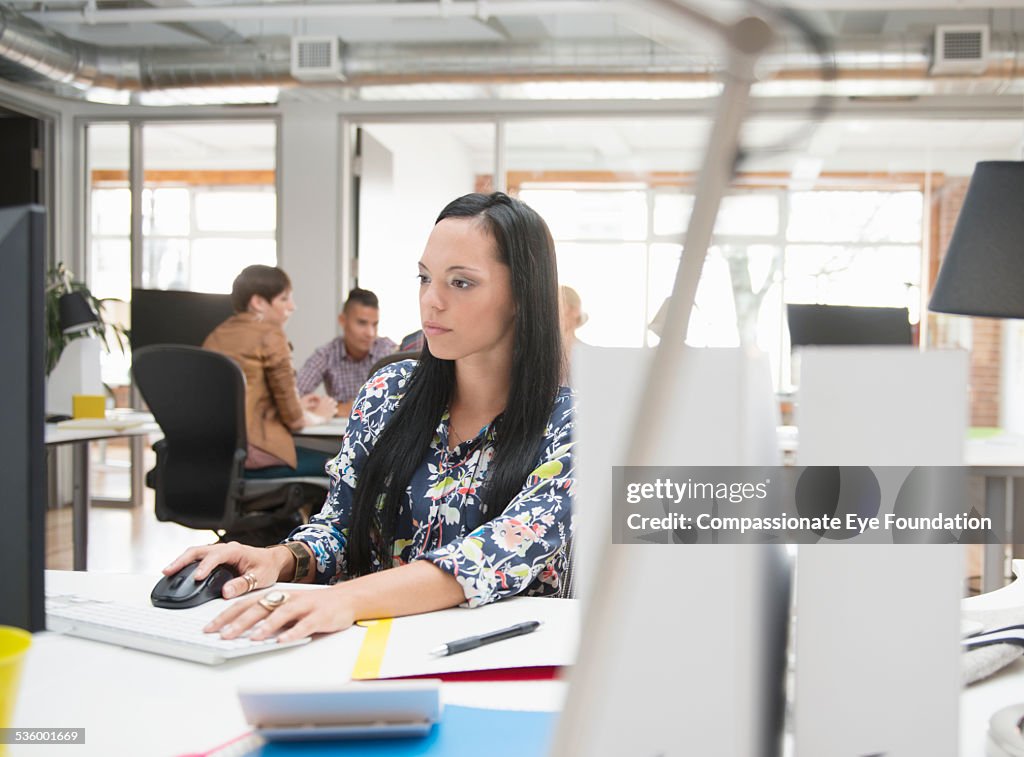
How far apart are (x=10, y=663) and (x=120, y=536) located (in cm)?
539

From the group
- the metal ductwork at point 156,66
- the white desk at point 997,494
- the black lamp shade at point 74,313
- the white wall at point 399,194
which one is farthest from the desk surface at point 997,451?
the metal ductwork at point 156,66

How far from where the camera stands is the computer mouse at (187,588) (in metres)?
1.24

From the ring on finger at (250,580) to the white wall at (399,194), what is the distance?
517cm

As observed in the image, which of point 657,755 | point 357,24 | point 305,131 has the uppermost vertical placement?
point 357,24

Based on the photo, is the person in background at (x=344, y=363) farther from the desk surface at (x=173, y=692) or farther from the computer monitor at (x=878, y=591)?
the computer monitor at (x=878, y=591)

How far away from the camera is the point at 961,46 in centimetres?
493

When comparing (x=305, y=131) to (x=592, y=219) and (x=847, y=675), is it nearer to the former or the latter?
(x=592, y=219)

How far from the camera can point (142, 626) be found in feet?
3.73

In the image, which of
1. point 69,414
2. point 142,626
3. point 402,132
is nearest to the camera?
point 142,626

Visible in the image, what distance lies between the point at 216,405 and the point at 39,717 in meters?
2.76

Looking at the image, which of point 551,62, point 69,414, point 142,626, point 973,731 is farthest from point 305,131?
point 973,731

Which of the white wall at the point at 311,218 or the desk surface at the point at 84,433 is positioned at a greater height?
the white wall at the point at 311,218

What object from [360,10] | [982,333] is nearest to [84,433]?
[360,10]

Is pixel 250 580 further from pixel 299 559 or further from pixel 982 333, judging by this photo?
pixel 982 333
